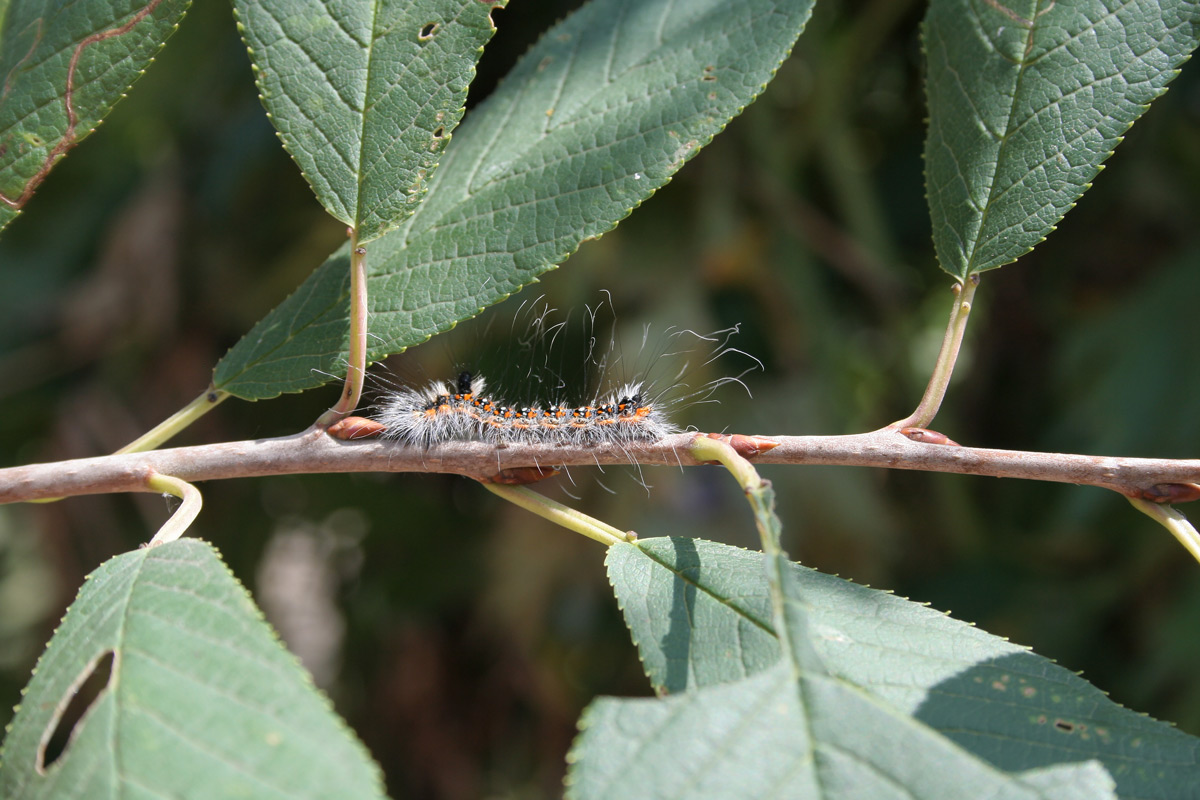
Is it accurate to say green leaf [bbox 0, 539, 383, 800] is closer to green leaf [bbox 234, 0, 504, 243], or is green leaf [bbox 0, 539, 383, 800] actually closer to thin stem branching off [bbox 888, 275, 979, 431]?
green leaf [bbox 234, 0, 504, 243]

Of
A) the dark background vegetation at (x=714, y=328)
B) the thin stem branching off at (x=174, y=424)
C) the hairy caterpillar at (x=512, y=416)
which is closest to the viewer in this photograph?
the thin stem branching off at (x=174, y=424)

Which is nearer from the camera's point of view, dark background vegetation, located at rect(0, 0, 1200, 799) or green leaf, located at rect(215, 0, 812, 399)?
green leaf, located at rect(215, 0, 812, 399)

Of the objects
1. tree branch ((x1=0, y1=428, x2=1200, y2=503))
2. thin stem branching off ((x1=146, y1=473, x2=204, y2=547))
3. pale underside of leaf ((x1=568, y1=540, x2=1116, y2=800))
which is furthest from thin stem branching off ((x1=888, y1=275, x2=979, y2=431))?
thin stem branching off ((x1=146, y1=473, x2=204, y2=547))

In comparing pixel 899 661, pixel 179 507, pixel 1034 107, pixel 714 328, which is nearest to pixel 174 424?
A: pixel 179 507

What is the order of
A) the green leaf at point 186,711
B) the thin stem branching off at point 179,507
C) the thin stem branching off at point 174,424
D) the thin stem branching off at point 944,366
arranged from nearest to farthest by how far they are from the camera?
1. the green leaf at point 186,711
2. the thin stem branching off at point 179,507
3. the thin stem branching off at point 944,366
4. the thin stem branching off at point 174,424

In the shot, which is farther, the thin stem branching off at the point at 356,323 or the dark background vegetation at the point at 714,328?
the dark background vegetation at the point at 714,328

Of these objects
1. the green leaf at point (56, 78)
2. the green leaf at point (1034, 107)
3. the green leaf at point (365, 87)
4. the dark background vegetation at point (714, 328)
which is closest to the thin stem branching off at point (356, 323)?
the green leaf at point (365, 87)

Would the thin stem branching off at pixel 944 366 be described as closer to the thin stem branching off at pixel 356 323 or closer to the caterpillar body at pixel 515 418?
the caterpillar body at pixel 515 418
